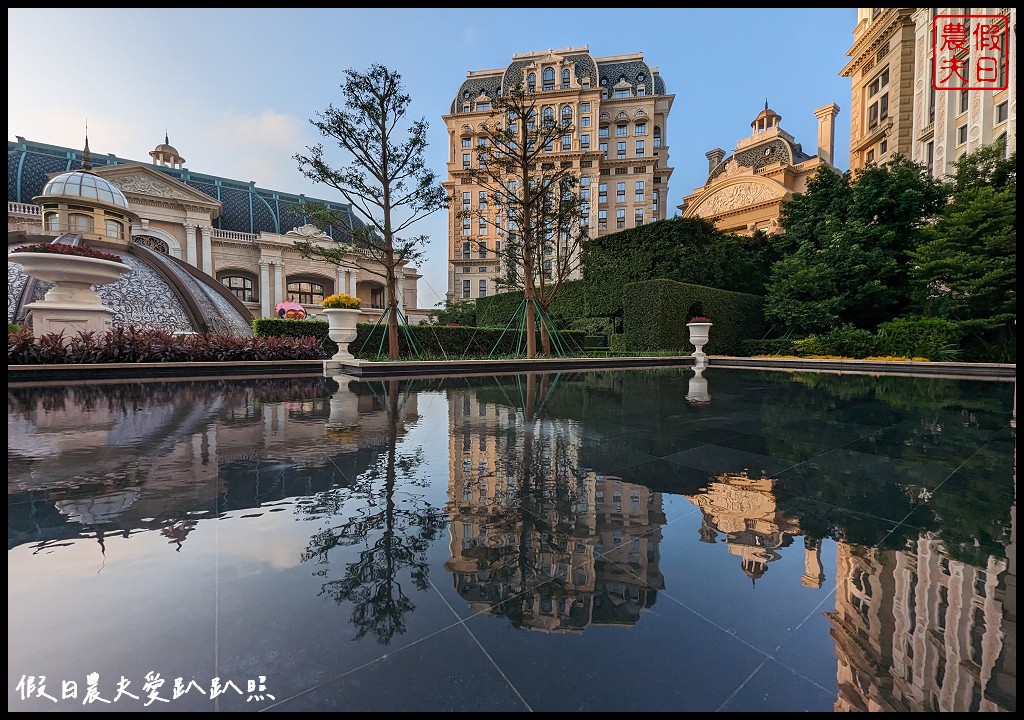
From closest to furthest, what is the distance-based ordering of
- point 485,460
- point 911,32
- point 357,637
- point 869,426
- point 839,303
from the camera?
1. point 357,637
2. point 485,460
3. point 869,426
4. point 839,303
5. point 911,32

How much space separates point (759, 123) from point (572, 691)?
61.0 meters

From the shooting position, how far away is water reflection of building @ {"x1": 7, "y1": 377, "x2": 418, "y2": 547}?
222 cm

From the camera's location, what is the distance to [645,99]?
45.7 metres

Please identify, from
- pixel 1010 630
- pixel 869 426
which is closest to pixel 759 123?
pixel 869 426

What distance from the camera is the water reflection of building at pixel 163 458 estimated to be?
7.30ft

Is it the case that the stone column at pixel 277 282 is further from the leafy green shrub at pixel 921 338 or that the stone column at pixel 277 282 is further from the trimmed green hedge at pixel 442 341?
the leafy green shrub at pixel 921 338

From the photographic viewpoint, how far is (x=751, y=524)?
2162mm

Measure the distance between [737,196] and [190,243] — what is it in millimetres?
46077

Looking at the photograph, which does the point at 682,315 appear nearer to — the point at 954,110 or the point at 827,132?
the point at 954,110

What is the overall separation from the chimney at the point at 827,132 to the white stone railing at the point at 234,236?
56495mm

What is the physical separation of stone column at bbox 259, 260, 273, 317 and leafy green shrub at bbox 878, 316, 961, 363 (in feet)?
118

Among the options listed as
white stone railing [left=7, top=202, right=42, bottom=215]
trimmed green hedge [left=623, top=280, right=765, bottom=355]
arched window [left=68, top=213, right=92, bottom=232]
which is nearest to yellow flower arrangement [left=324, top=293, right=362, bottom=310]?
trimmed green hedge [left=623, top=280, right=765, bottom=355]

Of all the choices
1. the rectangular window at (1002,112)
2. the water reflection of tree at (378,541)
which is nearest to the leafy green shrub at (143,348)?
the water reflection of tree at (378,541)

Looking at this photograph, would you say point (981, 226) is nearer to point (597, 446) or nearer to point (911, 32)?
point (597, 446)
